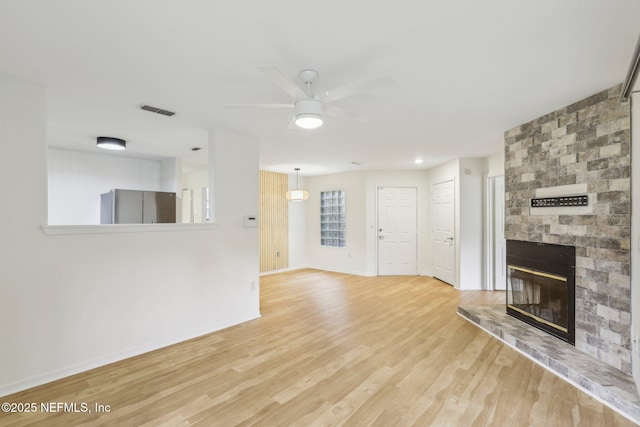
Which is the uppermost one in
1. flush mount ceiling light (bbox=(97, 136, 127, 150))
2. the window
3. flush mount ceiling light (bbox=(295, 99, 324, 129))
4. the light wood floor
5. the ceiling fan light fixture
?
flush mount ceiling light (bbox=(97, 136, 127, 150))

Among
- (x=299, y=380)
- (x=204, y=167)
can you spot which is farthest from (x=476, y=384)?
(x=204, y=167)

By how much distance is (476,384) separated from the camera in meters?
2.44

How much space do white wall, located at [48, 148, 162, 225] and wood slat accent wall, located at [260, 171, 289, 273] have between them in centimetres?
255

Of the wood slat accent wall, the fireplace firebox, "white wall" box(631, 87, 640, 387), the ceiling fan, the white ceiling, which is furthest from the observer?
the wood slat accent wall

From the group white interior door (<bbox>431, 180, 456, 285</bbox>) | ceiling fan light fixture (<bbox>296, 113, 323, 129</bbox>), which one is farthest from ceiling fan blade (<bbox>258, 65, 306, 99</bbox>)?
white interior door (<bbox>431, 180, 456, 285</bbox>)

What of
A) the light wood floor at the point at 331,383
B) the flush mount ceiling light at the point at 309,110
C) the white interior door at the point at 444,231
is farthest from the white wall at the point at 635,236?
the white interior door at the point at 444,231

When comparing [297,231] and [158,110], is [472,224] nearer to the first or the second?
[297,231]

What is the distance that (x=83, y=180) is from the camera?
4844 millimetres

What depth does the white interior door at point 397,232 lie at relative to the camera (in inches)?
269

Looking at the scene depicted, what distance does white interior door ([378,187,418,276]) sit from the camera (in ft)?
22.4

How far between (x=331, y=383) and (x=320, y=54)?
2.48 m

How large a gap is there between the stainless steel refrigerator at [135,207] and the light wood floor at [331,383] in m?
2.51

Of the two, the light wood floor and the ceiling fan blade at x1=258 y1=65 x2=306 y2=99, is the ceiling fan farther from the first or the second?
the light wood floor

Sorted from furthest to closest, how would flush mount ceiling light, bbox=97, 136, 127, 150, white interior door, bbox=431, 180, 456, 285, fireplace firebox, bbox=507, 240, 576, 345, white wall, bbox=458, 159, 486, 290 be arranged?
white interior door, bbox=431, 180, 456, 285
white wall, bbox=458, 159, 486, 290
flush mount ceiling light, bbox=97, 136, 127, 150
fireplace firebox, bbox=507, 240, 576, 345
